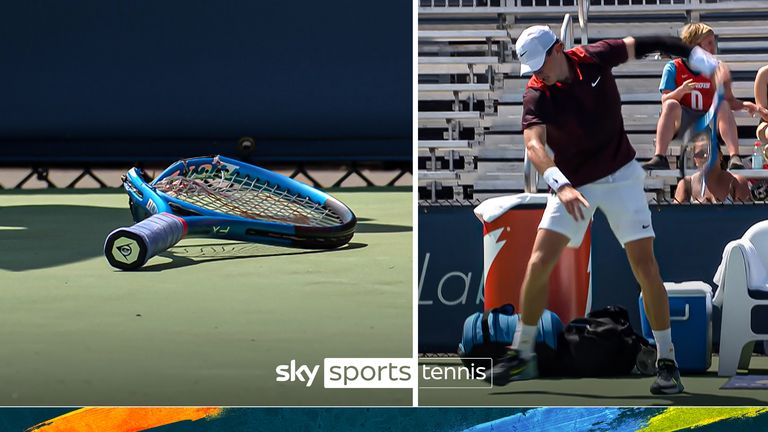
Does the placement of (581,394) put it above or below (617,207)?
below

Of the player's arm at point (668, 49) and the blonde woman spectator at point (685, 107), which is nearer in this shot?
the player's arm at point (668, 49)

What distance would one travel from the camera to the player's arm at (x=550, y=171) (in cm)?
417

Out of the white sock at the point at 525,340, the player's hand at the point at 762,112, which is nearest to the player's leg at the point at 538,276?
the white sock at the point at 525,340

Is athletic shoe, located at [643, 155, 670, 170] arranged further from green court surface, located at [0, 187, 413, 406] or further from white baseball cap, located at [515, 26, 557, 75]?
green court surface, located at [0, 187, 413, 406]

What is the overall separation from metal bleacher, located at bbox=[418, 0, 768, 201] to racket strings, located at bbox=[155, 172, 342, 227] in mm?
2838

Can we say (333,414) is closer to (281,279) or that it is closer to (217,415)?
(217,415)

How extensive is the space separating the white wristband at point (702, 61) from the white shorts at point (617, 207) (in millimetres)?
392

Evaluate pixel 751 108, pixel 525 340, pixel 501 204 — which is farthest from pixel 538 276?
pixel 751 108

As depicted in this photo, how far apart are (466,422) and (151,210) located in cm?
420

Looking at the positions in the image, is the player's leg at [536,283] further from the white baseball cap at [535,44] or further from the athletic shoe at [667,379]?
the white baseball cap at [535,44]

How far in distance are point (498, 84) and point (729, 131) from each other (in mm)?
977

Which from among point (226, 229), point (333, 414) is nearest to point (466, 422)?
point (333, 414)

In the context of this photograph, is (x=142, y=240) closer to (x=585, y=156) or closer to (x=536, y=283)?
(x=536, y=283)

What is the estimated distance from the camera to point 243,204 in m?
8.30
